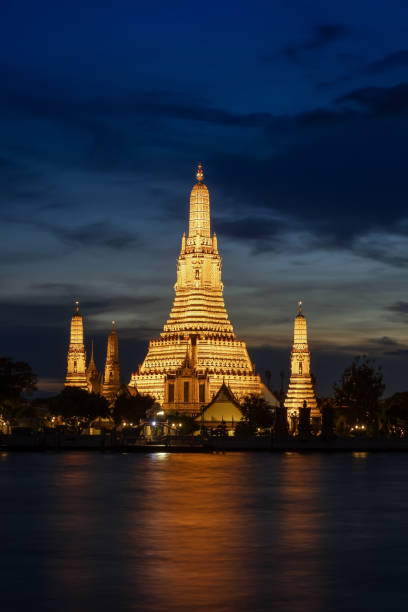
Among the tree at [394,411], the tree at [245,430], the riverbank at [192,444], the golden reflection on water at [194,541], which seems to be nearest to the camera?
the golden reflection on water at [194,541]

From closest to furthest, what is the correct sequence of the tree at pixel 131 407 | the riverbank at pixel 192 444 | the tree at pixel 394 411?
the riverbank at pixel 192 444 < the tree at pixel 131 407 < the tree at pixel 394 411

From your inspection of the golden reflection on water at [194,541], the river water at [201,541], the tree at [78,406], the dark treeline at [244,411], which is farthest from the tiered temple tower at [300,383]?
the golden reflection on water at [194,541]

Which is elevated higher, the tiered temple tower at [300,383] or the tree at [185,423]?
the tiered temple tower at [300,383]

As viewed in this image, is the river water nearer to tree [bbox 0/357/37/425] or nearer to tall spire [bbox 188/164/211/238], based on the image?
tree [bbox 0/357/37/425]

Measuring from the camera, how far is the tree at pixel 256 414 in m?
130

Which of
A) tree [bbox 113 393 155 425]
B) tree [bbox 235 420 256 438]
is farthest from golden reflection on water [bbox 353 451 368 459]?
tree [bbox 113 393 155 425]

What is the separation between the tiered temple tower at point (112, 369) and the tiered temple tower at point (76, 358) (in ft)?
17.9

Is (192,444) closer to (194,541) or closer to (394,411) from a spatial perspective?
(394,411)

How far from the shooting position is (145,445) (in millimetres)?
123000

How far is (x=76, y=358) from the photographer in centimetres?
15025

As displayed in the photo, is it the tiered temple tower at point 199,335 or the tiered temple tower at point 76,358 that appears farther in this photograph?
the tiered temple tower at point 76,358

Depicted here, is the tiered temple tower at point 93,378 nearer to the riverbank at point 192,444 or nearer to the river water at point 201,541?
the riverbank at point 192,444

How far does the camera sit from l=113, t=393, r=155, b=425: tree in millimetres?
132625

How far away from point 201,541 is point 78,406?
3603 inches
